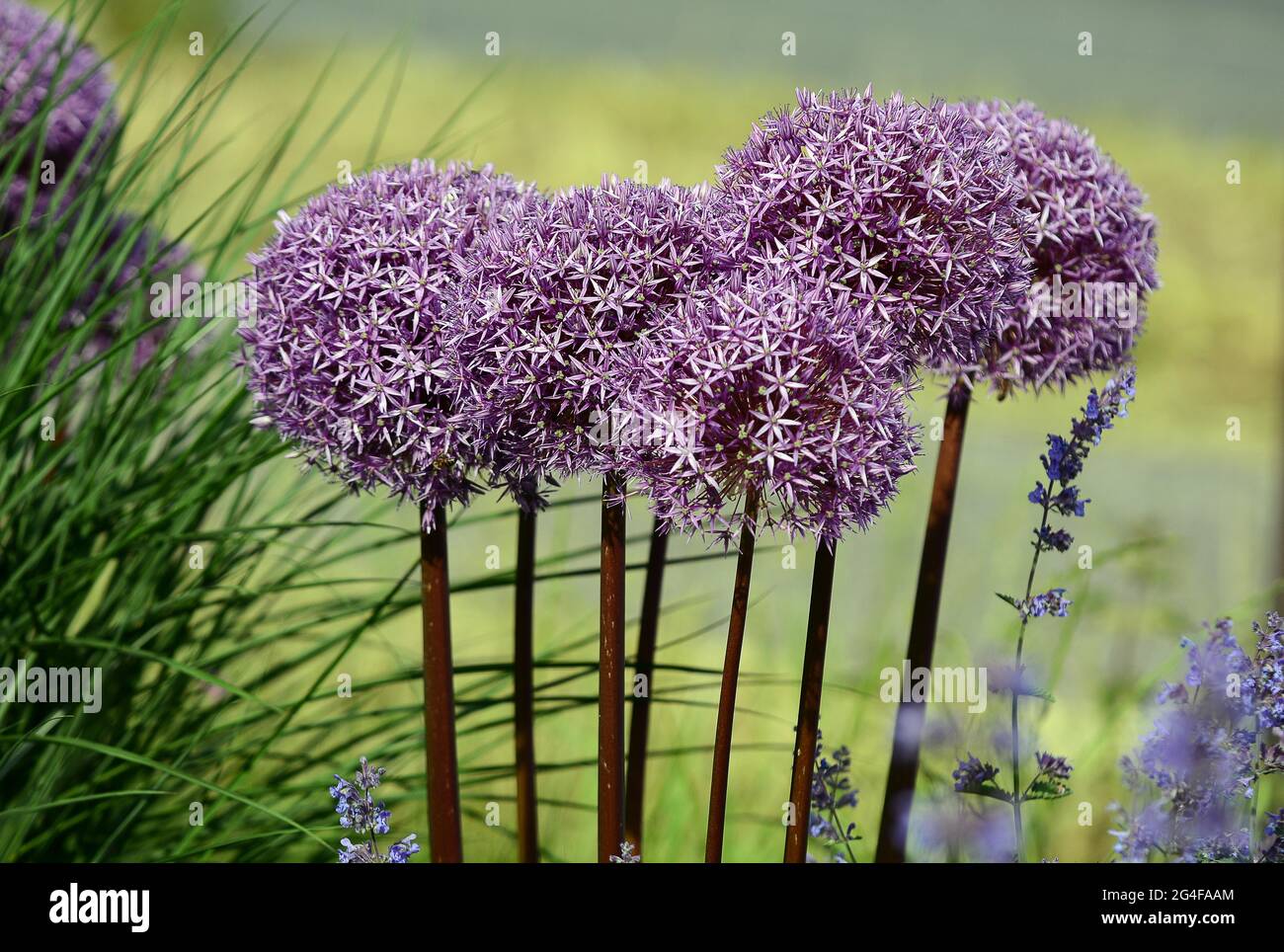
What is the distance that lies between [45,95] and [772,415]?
253cm

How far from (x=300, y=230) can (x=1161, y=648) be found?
4939 mm

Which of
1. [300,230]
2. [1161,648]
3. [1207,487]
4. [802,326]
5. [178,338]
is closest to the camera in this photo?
[802,326]

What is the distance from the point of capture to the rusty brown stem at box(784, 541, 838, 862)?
1656mm

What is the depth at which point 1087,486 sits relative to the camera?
28.6ft

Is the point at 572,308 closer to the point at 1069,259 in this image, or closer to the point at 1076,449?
the point at 1076,449

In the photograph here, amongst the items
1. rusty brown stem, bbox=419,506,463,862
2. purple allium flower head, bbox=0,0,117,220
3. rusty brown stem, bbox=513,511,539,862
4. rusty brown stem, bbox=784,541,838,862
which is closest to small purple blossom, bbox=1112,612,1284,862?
rusty brown stem, bbox=784,541,838,862

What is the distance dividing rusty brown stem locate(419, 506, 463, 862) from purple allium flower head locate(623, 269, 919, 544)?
1.66ft

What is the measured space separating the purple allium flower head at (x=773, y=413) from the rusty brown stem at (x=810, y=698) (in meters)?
0.10

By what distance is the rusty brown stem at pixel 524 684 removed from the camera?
2.04m

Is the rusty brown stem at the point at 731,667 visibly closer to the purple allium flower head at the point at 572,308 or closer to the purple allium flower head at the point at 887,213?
the purple allium flower head at the point at 572,308

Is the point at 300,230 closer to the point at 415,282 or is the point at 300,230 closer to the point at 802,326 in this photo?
the point at 415,282

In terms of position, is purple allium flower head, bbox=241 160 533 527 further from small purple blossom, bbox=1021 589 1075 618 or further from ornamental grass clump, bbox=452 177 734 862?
small purple blossom, bbox=1021 589 1075 618

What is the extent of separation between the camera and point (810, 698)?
5.53ft

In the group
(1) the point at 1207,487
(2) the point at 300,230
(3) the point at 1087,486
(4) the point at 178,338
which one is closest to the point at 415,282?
(2) the point at 300,230
